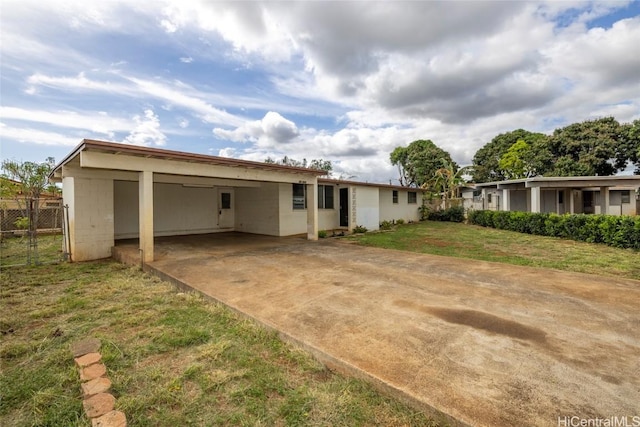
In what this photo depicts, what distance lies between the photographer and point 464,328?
3.23m

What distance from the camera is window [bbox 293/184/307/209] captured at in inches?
489

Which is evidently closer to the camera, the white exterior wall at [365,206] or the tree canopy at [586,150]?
the white exterior wall at [365,206]

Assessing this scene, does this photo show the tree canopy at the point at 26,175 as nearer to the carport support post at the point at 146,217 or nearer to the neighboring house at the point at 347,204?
the carport support post at the point at 146,217

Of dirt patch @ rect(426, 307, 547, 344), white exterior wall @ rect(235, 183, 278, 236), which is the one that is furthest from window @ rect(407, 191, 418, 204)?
dirt patch @ rect(426, 307, 547, 344)

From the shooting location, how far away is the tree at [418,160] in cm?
3181

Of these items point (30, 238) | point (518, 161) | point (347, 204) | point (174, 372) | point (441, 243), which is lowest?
point (174, 372)

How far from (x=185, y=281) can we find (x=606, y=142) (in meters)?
31.7

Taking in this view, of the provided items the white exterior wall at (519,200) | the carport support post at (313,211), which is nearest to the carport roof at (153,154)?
the carport support post at (313,211)

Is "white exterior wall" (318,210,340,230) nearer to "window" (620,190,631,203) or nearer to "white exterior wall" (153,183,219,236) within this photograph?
"white exterior wall" (153,183,219,236)

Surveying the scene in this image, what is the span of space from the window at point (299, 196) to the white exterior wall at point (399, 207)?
5.86 meters

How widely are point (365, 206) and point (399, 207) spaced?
185 inches

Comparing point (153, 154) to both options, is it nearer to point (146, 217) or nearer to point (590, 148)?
point (146, 217)

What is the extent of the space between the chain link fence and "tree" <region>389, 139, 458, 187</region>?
29.9 metres

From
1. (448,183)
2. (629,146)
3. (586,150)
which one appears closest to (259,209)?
(448,183)
